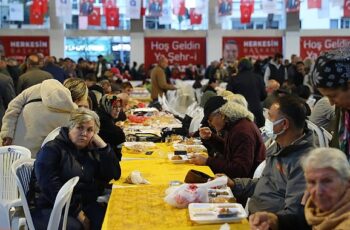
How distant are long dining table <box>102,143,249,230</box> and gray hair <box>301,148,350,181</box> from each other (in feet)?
1.92

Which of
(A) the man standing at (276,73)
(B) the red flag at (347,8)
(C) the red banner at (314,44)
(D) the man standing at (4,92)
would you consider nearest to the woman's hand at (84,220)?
(D) the man standing at (4,92)

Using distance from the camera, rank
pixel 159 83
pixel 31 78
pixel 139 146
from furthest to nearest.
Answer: pixel 159 83 < pixel 31 78 < pixel 139 146

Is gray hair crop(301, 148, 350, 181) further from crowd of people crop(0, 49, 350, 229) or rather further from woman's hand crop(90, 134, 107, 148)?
woman's hand crop(90, 134, 107, 148)

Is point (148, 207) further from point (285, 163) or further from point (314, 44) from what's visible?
point (314, 44)

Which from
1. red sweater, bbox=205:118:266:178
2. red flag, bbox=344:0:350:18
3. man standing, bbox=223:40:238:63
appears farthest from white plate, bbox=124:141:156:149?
man standing, bbox=223:40:238:63

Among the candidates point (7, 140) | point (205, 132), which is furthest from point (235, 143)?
point (7, 140)

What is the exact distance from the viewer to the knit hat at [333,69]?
7.70 feet

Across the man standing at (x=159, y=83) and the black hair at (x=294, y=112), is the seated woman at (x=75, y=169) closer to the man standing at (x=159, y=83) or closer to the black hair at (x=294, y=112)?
the black hair at (x=294, y=112)

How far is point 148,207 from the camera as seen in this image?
292 centimetres

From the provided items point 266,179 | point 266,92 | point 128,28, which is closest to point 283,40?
point 128,28

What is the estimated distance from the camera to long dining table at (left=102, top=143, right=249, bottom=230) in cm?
262

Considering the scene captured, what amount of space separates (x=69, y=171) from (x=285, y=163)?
1.51m

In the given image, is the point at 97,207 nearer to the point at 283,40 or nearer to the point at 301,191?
the point at 301,191

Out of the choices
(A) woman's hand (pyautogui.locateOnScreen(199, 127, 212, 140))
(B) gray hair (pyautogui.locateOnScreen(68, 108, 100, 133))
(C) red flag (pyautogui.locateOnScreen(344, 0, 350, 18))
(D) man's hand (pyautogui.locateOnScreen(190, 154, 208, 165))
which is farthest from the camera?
(C) red flag (pyautogui.locateOnScreen(344, 0, 350, 18))
